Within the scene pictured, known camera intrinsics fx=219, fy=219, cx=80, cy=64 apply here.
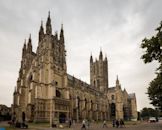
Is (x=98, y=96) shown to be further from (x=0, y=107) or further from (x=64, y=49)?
(x=0, y=107)

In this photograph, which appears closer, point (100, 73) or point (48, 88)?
point (48, 88)

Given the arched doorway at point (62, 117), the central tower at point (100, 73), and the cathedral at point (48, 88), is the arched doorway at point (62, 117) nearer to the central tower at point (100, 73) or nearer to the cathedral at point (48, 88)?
the cathedral at point (48, 88)

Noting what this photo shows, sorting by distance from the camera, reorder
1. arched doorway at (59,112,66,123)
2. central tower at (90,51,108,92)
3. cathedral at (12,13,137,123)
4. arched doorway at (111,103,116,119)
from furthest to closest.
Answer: central tower at (90,51,108,92) → arched doorway at (111,103,116,119) → arched doorway at (59,112,66,123) → cathedral at (12,13,137,123)

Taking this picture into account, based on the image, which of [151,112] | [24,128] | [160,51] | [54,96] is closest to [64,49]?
[54,96]

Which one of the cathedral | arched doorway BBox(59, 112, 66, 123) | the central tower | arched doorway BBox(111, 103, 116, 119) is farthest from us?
the central tower

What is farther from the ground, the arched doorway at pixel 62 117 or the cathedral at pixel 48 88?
the cathedral at pixel 48 88

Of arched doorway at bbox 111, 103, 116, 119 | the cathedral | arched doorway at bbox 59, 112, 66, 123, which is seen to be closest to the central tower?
arched doorway at bbox 111, 103, 116, 119

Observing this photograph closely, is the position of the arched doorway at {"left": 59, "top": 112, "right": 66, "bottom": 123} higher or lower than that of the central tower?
lower

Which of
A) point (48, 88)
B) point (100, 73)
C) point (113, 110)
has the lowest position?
point (113, 110)

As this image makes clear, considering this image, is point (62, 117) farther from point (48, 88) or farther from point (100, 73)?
point (100, 73)

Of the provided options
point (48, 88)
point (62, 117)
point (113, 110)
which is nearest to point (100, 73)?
point (113, 110)

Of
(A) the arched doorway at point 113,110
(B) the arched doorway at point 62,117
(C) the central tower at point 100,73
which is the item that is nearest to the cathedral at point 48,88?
(B) the arched doorway at point 62,117

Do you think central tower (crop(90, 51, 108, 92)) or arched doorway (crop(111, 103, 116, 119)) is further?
central tower (crop(90, 51, 108, 92))

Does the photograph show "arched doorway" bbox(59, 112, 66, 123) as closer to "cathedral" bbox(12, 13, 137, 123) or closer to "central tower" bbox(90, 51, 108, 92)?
"cathedral" bbox(12, 13, 137, 123)
